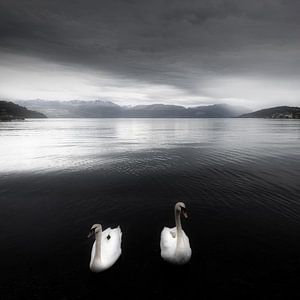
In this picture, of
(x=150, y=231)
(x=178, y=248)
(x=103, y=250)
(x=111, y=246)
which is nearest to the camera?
(x=178, y=248)

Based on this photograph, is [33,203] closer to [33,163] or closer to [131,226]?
[131,226]

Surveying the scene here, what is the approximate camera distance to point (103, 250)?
36.6 ft

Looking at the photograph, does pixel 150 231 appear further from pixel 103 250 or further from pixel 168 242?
pixel 103 250

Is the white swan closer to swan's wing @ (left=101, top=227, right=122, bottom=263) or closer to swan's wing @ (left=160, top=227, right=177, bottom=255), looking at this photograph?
swan's wing @ (left=160, top=227, right=177, bottom=255)

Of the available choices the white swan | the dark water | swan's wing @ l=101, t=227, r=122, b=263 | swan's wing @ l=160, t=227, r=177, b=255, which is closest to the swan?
swan's wing @ l=101, t=227, r=122, b=263

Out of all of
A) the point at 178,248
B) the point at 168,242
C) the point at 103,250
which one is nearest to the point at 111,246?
the point at 103,250

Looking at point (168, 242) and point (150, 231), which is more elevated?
point (168, 242)

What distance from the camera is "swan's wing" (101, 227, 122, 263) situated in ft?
35.6

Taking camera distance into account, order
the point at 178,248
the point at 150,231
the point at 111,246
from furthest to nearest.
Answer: the point at 150,231
the point at 111,246
the point at 178,248

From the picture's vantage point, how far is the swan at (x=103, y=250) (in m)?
10.4

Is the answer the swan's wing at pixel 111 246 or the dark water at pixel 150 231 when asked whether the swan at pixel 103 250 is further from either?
the dark water at pixel 150 231

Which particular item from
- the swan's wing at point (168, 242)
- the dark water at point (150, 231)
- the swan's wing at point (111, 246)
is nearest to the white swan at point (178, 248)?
the swan's wing at point (168, 242)

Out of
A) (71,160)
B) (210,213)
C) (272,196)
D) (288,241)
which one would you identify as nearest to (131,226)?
(210,213)

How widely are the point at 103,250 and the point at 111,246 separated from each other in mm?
461
